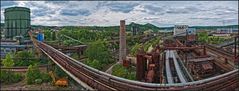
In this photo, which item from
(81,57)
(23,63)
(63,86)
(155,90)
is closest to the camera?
(155,90)

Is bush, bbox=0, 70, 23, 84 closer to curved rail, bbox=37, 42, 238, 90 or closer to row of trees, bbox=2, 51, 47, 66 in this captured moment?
curved rail, bbox=37, 42, 238, 90

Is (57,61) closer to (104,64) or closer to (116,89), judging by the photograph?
(104,64)

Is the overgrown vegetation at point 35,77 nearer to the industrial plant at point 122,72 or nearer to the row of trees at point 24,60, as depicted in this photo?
the industrial plant at point 122,72

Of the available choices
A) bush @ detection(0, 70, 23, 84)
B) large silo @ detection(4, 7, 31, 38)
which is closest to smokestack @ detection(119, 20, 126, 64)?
bush @ detection(0, 70, 23, 84)

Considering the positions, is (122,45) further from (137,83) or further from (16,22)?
(16,22)

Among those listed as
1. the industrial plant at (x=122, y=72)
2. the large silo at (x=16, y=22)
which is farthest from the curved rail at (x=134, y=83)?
the large silo at (x=16, y=22)

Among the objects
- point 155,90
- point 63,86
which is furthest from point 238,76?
point 63,86

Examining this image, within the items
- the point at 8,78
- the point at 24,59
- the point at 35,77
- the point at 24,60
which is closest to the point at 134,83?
the point at 35,77

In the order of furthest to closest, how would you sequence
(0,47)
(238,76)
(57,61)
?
(0,47), (57,61), (238,76)

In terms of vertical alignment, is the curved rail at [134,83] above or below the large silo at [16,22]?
below
